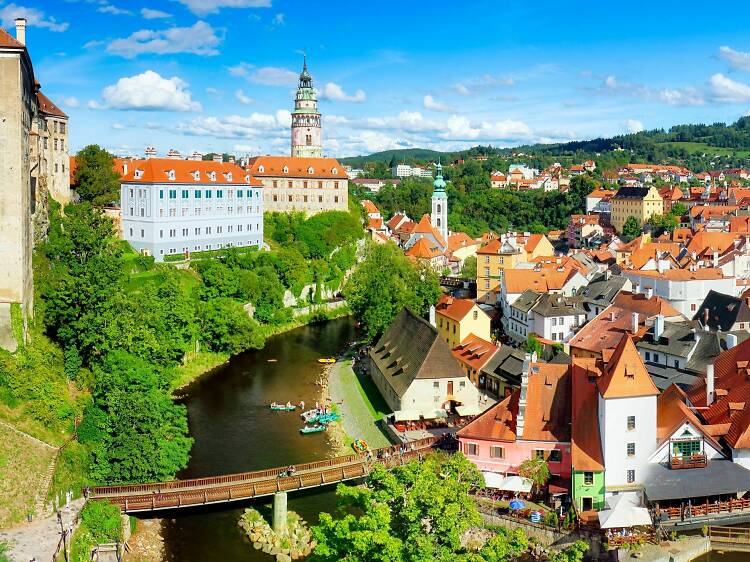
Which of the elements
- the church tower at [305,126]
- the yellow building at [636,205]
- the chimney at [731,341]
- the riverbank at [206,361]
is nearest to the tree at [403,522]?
the chimney at [731,341]

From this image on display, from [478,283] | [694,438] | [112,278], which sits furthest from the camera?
[478,283]

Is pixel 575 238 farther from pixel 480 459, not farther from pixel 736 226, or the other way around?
pixel 480 459

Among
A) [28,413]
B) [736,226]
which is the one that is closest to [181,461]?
[28,413]

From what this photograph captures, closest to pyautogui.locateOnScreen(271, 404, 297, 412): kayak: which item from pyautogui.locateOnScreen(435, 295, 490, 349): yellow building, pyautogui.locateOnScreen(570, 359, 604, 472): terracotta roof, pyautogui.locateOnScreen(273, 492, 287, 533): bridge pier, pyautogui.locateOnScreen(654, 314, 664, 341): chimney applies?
pyautogui.locateOnScreen(435, 295, 490, 349): yellow building

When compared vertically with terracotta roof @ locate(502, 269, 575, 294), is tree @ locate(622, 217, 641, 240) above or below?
above

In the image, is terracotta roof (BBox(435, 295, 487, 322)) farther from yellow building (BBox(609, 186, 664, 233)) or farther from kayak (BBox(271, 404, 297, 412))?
yellow building (BBox(609, 186, 664, 233))

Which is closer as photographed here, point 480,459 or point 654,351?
point 480,459
